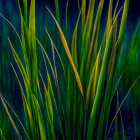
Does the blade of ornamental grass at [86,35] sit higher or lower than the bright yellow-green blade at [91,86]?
higher

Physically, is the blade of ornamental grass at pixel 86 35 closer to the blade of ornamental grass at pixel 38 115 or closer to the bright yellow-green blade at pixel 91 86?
the bright yellow-green blade at pixel 91 86

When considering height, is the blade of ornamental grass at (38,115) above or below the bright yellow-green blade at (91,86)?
below

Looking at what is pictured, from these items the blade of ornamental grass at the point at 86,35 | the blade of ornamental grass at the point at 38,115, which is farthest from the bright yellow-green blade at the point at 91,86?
the blade of ornamental grass at the point at 38,115

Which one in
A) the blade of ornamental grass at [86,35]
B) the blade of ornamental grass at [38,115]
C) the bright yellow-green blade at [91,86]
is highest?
the blade of ornamental grass at [86,35]

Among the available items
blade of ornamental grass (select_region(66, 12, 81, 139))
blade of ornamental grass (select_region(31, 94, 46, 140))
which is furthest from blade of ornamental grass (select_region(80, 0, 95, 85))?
blade of ornamental grass (select_region(31, 94, 46, 140))

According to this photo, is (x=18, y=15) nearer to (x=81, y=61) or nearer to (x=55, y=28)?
(x=55, y=28)

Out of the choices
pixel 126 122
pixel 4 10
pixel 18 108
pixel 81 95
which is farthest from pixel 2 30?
pixel 126 122

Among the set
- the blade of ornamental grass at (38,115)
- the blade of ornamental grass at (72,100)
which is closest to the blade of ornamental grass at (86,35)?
the blade of ornamental grass at (72,100)

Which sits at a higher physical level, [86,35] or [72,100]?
[86,35]

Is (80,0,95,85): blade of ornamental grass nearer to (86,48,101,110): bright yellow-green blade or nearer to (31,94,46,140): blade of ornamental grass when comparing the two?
(86,48,101,110): bright yellow-green blade

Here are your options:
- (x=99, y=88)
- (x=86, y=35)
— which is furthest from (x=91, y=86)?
(x=86, y=35)

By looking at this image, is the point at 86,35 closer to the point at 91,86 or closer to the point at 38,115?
the point at 91,86

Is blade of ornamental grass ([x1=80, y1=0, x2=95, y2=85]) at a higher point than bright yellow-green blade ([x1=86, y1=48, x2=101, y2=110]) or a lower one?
higher
